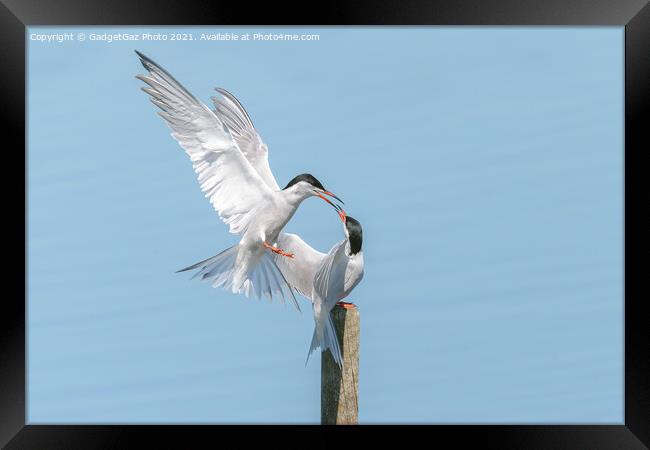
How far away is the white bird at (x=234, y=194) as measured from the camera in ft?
13.5

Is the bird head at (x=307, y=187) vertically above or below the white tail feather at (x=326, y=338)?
above

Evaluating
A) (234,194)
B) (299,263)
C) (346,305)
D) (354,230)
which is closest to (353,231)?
(354,230)

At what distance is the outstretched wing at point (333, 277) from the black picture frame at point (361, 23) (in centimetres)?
86

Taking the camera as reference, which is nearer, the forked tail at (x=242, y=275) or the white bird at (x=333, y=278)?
the white bird at (x=333, y=278)

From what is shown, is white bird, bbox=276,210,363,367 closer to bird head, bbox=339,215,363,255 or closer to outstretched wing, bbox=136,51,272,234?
bird head, bbox=339,215,363,255

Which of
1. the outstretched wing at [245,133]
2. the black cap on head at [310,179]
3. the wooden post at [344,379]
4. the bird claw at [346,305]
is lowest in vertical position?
the wooden post at [344,379]

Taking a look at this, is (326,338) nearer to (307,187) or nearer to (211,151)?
(307,187)

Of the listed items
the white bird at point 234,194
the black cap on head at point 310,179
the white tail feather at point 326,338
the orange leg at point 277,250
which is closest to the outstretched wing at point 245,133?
the white bird at point 234,194

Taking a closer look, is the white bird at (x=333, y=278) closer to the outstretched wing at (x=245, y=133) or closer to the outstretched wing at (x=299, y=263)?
the outstretched wing at (x=299, y=263)

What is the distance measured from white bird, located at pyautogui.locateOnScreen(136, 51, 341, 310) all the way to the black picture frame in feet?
1.85

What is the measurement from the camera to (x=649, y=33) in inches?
172

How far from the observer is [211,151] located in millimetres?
4227

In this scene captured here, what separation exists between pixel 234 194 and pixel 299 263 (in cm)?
56

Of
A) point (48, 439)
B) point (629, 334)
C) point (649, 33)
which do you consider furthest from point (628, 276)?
point (48, 439)
